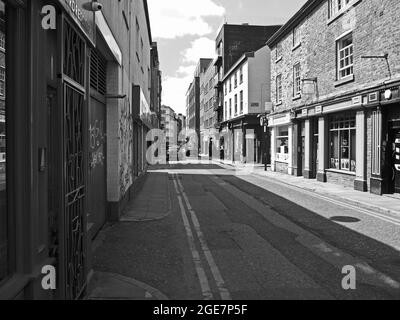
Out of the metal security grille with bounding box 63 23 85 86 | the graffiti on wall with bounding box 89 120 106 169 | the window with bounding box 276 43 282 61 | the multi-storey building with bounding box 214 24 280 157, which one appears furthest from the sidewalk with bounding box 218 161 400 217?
the multi-storey building with bounding box 214 24 280 157

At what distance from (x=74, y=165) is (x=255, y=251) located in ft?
13.2

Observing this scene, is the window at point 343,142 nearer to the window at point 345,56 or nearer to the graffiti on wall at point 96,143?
the window at point 345,56

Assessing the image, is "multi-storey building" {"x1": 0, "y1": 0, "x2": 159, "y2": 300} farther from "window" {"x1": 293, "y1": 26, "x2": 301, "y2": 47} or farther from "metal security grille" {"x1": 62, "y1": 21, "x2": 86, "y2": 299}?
"window" {"x1": 293, "y1": 26, "x2": 301, "y2": 47}

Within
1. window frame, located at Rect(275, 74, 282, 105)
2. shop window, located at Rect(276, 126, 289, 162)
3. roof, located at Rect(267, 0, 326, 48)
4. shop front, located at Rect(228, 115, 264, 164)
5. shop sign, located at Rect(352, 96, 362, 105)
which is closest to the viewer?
shop sign, located at Rect(352, 96, 362, 105)

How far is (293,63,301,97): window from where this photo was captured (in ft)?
77.2

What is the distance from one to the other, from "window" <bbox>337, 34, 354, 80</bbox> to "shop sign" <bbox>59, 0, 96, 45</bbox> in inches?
552

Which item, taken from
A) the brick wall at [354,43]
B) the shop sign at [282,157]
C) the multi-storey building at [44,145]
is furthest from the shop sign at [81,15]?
the shop sign at [282,157]

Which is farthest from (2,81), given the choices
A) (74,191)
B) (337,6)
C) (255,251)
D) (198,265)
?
(337,6)

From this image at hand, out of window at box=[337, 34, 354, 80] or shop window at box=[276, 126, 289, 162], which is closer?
window at box=[337, 34, 354, 80]

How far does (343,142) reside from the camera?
18359mm

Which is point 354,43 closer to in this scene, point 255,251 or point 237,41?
point 255,251

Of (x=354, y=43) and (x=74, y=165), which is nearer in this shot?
(x=74, y=165)

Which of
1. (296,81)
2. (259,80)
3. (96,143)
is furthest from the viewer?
(259,80)
